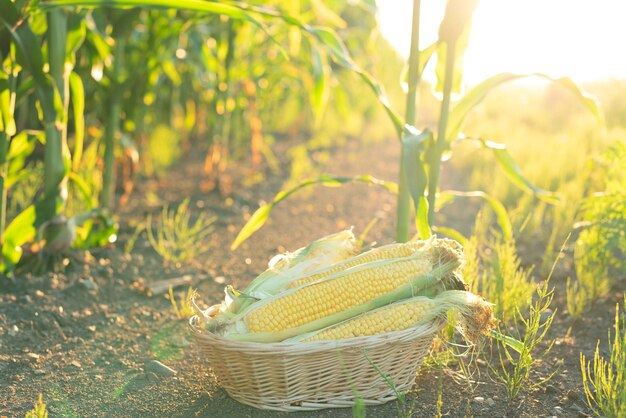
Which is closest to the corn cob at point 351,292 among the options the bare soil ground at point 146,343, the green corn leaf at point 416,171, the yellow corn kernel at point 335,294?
the yellow corn kernel at point 335,294

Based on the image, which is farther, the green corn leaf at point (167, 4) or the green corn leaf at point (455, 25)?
the green corn leaf at point (167, 4)

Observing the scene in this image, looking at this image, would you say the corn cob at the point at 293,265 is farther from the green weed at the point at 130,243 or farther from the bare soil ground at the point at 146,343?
the green weed at the point at 130,243

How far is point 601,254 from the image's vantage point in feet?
9.85

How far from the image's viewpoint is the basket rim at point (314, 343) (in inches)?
77.0

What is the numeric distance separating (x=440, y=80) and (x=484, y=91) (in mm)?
271

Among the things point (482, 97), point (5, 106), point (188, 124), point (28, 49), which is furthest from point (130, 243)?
point (188, 124)

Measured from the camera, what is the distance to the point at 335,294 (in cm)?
214

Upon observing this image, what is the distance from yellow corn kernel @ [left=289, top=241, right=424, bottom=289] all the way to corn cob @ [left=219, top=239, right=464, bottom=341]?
0.17ft

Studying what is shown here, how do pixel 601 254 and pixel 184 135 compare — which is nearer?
pixel 601 254

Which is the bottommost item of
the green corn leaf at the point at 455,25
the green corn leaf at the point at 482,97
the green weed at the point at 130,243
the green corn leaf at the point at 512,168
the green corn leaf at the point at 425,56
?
the green weed at the point at 130,243

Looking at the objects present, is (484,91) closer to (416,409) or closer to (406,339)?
(406,339)

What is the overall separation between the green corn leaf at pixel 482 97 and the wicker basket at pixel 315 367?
31.7 inches

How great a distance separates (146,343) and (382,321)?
3.52 ft

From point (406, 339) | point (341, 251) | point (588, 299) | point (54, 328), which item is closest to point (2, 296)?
point (54, 328)
